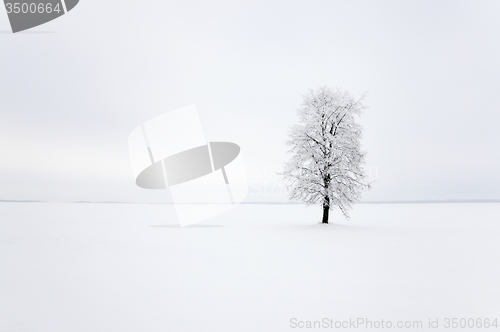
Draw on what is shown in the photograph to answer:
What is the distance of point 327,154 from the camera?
22.2 m

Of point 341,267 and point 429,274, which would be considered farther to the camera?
point 341,267

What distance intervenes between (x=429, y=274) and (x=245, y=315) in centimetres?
710

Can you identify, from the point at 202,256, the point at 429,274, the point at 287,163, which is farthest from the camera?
the point at 287,163

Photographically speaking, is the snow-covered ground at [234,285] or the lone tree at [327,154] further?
Result: the lone tree at [327,154]

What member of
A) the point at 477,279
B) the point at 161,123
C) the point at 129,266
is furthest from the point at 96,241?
the point at 477,279

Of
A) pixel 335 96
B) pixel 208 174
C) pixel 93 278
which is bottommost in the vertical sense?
pixel 93 278

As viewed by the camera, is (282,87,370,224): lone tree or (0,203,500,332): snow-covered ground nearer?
(0,203,500,332): snow-covered ground

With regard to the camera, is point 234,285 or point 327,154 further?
point 327,154

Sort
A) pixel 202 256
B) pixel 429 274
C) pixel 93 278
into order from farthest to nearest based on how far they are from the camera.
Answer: pixel 202 256 < pixel 429 274 < pixel 93 278

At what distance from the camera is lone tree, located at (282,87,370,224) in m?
21.6

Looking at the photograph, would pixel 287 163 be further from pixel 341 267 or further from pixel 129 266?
pixel 129 266

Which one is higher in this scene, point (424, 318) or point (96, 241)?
point (424, 318)

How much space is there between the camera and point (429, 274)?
330 inches

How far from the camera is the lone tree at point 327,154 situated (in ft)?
70.9
